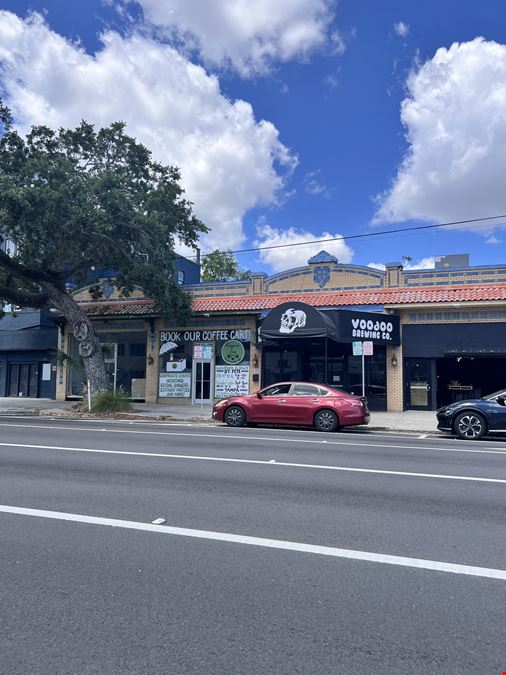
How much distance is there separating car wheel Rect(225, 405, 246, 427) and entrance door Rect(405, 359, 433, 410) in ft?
26.2

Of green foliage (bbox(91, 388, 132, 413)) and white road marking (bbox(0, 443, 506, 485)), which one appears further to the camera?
green foliage (bbox(91, 388, 132, 413))

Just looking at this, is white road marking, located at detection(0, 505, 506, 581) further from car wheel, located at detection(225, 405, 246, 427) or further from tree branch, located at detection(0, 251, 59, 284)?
tree branch, located at detection(0, 251, 59, 284)

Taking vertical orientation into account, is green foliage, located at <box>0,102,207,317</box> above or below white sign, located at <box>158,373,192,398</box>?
above

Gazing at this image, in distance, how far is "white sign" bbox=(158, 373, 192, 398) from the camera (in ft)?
76.3

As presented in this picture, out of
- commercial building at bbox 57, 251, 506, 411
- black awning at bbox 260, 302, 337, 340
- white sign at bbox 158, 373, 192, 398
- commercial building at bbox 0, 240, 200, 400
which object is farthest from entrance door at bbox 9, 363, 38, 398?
black awning at bbox 260, 302, 337, 340

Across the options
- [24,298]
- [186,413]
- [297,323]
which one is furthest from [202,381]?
[24,298]

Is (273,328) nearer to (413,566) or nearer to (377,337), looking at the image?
(377,337)

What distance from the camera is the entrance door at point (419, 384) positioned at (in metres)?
20.2

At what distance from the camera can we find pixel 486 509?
20.0 ft

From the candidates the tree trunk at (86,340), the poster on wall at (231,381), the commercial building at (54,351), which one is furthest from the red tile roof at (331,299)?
the tree trunk at (86,340)

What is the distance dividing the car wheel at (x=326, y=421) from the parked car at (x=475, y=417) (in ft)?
9.11

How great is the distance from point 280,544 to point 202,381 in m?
18.5

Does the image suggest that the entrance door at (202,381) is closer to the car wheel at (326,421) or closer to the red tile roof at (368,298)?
the red tile roof at (368,298)

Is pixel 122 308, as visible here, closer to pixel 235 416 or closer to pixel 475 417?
pixel 235 416
